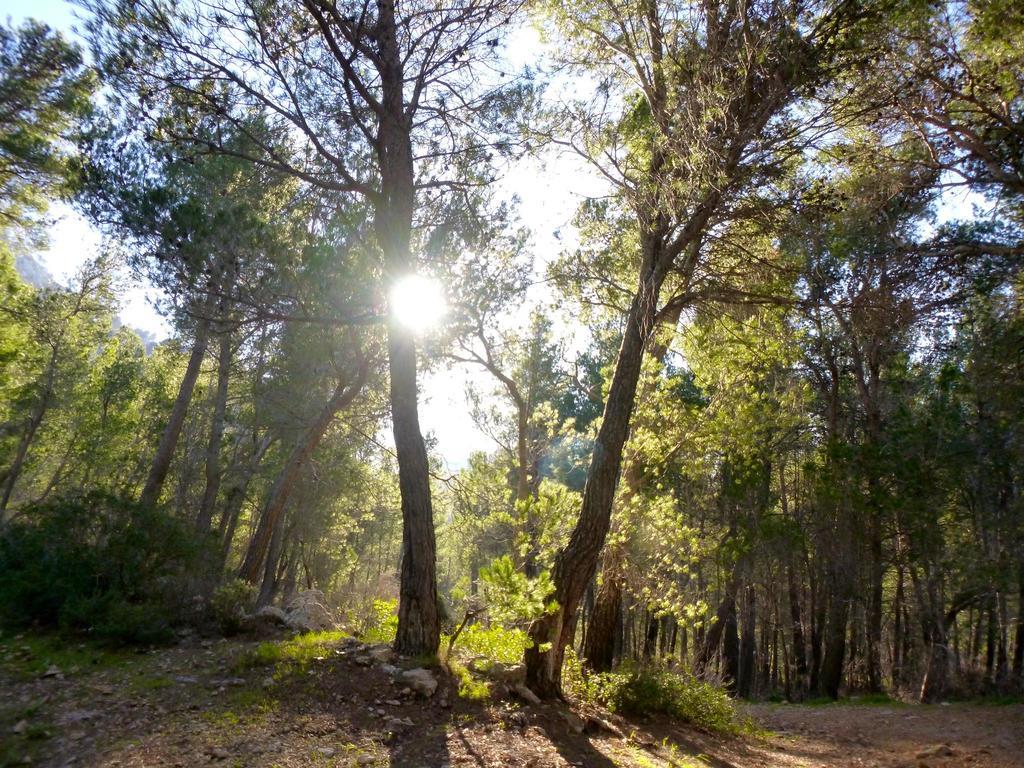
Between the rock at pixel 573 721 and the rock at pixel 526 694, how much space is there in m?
0.25

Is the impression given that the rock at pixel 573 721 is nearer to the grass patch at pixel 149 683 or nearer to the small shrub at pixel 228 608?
the grass patch at pixel 149 683

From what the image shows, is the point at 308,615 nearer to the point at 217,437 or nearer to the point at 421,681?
the point at 421,681

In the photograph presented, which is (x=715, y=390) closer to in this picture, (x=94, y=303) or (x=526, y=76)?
(x=526, y=76)

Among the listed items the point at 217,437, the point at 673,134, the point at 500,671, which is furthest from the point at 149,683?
the point at 217,437

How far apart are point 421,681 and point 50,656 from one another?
3.47 metres

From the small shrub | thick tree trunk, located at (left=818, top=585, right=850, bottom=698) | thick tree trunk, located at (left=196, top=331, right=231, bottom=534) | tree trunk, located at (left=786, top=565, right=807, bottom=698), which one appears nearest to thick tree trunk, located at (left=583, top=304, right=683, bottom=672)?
the small shrub

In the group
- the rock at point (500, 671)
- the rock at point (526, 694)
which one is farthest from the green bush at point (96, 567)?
the rock at point (526, 694)

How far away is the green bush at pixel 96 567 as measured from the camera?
6.50 m

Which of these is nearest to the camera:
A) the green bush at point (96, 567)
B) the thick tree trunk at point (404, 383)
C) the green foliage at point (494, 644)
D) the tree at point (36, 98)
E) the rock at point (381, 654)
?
the rock at point (381, 654)

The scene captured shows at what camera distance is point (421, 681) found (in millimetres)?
5387

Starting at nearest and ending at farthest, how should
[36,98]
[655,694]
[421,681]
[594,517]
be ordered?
[421,681] → [594,517] → [655,694] → [36,98]

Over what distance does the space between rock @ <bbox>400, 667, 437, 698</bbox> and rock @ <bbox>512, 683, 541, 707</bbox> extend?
0.78 meters

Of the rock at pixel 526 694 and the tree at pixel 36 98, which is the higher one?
the tree at pixel 36 98

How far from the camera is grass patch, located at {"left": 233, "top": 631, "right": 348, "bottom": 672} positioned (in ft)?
18.5
